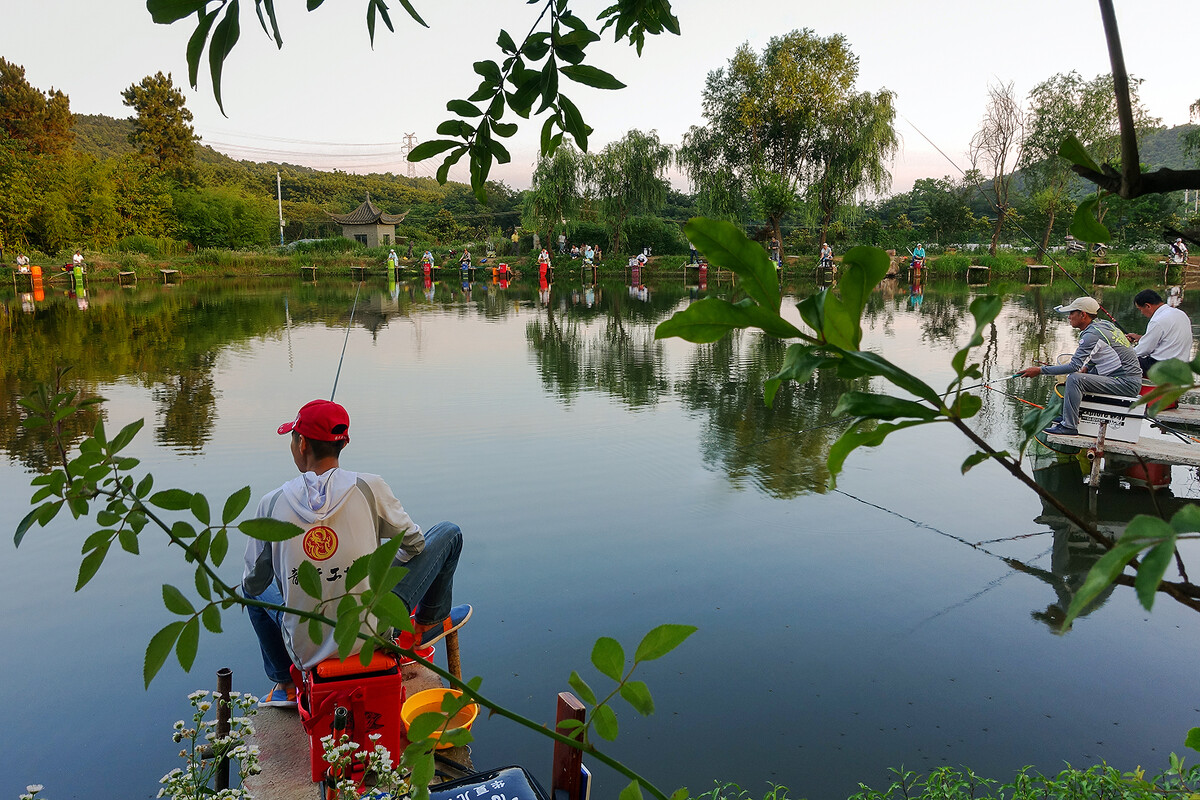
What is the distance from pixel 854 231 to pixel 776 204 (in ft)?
28.7

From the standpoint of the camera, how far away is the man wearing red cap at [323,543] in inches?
97.0

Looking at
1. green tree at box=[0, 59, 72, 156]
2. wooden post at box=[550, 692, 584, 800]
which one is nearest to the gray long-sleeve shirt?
wooden post at box=[550, 692, 584, 800]

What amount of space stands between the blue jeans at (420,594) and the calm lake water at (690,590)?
1.89 ft

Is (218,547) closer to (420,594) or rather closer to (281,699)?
(420,594)

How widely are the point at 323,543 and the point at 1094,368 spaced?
551 cm

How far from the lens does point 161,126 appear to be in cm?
4547

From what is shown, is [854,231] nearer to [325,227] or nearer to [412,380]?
[412,380]

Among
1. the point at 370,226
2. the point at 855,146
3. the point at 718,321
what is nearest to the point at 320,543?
the point at 718,321

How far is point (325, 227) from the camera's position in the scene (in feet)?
184

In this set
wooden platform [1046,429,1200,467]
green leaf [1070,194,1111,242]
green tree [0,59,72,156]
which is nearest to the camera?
green leaf [1070,194,1111,242]

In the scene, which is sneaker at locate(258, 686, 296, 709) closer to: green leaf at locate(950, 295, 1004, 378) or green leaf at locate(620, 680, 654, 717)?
green leaf at locate(620, 680, 654, 717)

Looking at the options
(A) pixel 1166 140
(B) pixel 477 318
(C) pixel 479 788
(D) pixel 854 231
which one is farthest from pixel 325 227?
(C) pixel 479 788

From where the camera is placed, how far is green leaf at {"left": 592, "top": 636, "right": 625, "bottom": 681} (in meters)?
0.79

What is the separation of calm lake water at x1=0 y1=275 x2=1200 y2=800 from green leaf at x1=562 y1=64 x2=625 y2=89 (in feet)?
2.62
